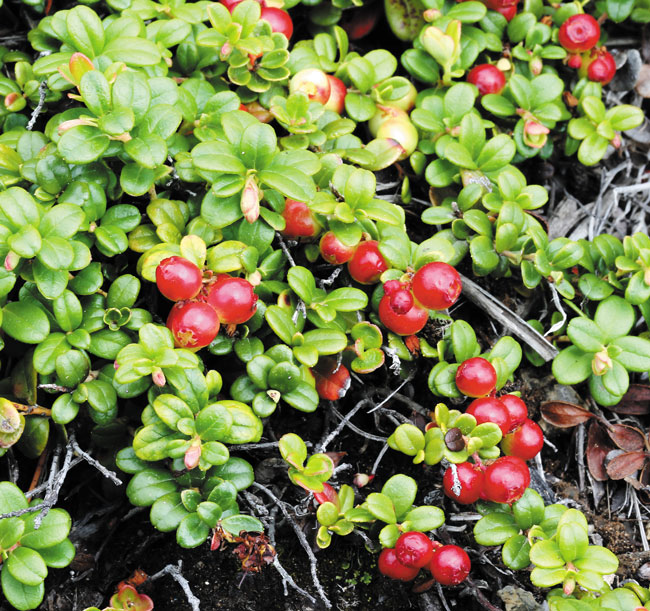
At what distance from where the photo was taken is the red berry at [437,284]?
8.12 feet

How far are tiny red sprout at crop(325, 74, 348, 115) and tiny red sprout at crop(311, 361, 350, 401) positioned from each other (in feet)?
4.45

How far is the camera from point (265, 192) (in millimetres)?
2684

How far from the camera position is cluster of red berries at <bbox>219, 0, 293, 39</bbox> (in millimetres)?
3135

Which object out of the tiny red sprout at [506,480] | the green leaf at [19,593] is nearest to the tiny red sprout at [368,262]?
the tiny red sprout at [506,480]

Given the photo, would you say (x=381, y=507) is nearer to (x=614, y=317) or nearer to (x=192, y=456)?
(x=192, y=456)

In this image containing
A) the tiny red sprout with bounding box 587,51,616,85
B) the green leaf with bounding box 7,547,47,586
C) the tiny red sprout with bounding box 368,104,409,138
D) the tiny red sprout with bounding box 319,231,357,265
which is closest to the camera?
the green leaf with bounding box 7,547,47,586

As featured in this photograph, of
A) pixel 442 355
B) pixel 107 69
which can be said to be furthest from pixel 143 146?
pixel 442 355

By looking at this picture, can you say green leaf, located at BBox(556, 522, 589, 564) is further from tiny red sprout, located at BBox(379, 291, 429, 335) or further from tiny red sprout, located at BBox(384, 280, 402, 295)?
tiny red sprout, located at BBox(384, 280, 402, 295)

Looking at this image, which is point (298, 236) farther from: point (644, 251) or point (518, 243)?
point (644, 251)

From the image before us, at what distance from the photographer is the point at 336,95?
3264 mm

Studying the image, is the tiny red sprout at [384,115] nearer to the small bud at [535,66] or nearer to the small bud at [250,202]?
the small bud at [535,66]

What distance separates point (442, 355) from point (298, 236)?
2.69ft

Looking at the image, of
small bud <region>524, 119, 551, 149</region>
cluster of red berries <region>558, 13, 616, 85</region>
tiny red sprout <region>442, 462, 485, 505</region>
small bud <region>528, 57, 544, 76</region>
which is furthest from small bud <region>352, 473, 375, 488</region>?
cluster of red berries <region>558, 13, 616, 85</region>

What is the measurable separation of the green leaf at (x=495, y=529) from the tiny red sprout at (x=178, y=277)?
1.41 m
